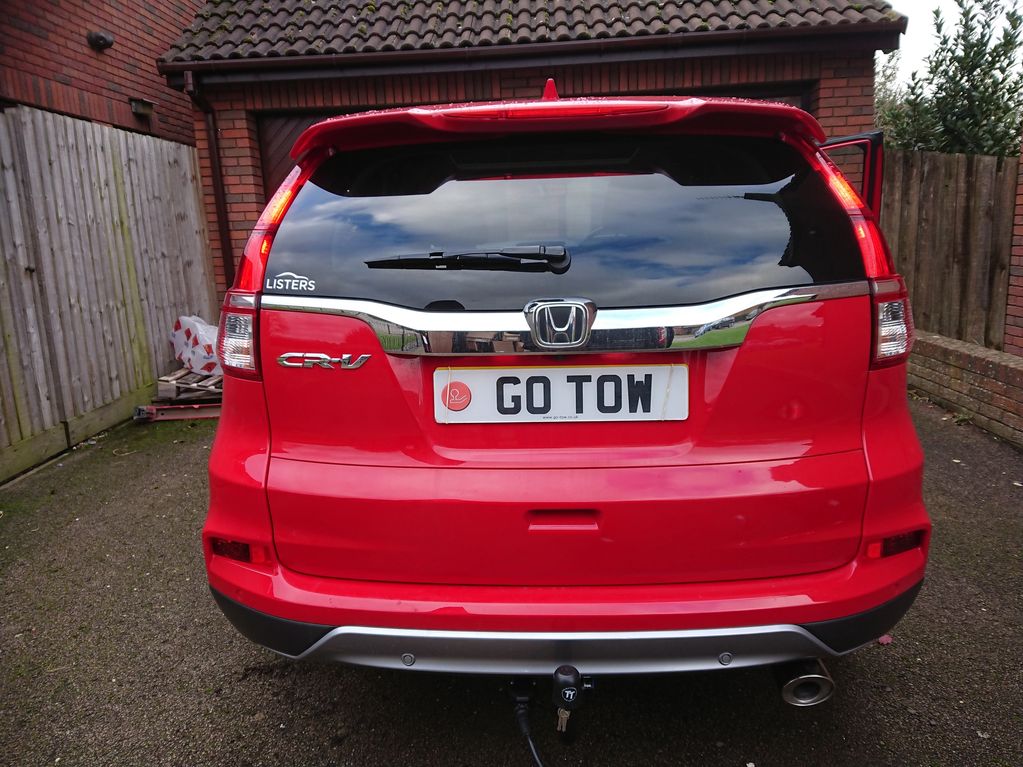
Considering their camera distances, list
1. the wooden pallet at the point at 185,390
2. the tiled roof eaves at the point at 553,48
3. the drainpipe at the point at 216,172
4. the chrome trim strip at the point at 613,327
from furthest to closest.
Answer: the drainpipe at the point at 216,172, the tiled roof eaves at the point at 553,48, the wooden pallet at the point at 185,390, the chrome trim strip at the point at 613,327

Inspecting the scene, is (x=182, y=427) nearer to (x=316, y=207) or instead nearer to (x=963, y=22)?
(x=316, y=207)

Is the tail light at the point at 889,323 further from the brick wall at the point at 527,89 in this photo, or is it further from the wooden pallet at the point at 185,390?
the brick wall at the point at 527,89

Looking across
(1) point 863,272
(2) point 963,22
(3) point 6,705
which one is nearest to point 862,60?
(2) point 963,22

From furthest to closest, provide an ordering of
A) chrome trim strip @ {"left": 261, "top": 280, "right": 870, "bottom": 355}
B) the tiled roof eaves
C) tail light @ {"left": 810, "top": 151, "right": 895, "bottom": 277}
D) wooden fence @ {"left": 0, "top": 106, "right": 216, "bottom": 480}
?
the tiled roof eaves
wooden fence @ {"left": 0, "top": 106, "right": 216, "bottom": 480}
tail light @ {"left": 810, "top": 151, "right": 895, "bottom": 277}
chrome trim strip @ {"left": 261, "top": 280, "right": 870, "bottom": 355}

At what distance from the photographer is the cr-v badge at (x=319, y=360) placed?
66.8 inches

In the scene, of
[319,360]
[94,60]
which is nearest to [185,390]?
[94,60]

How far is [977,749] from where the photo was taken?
2.07 meters

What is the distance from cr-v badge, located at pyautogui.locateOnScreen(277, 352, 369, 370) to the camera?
5.57ft

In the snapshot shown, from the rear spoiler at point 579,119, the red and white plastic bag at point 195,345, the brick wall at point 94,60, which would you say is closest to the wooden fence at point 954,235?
the rear spoiler at point 579,119

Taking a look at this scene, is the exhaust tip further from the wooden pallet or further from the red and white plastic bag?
the red and white plastic bag

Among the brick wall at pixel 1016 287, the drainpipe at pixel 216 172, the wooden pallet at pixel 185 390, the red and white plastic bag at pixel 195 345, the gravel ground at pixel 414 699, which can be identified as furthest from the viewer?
the drainpipe at pixel 216 172

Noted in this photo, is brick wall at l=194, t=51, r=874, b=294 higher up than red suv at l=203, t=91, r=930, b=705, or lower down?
higher up

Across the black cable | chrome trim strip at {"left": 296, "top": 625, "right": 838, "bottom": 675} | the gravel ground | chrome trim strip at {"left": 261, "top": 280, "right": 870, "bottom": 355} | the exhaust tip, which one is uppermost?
chrome trim strip at {"left": 261, "top": 280, "right": 870, "bottom": 355}

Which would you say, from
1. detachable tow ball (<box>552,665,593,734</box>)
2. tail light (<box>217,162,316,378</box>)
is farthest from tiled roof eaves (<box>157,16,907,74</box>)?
detachable tow ball (<box>552,665,593,734</box>)
